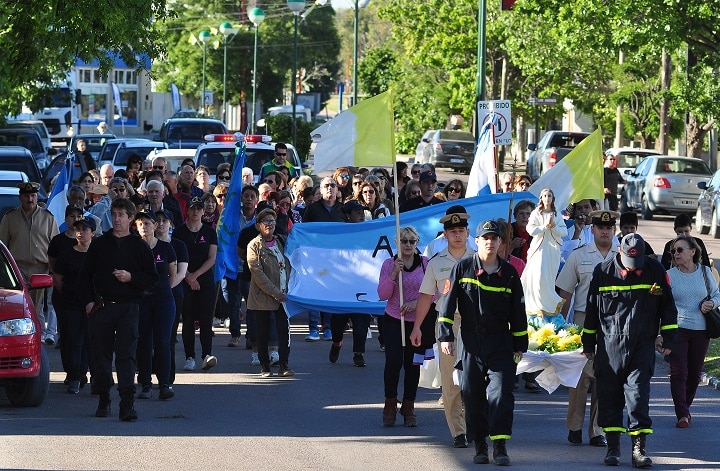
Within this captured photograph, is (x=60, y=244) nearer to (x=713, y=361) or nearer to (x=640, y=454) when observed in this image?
(x=640, y=454)

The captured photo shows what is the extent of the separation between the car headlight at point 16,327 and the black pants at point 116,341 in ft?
1.78

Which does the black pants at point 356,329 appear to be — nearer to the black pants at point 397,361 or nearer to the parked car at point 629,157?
the black pants at point 397,361

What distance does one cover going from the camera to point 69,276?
13.0 m

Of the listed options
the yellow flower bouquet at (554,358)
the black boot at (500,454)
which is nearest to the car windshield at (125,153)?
the yellow flower bouquet at (554,358)

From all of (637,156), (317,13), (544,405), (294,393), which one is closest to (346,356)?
(294,393)

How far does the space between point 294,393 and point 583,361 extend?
3.30 metres

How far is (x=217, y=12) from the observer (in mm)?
83875

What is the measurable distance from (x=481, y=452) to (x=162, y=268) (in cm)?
389

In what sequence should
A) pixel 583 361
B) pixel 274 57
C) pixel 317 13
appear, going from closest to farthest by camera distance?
pixel 583 361, pixel 274 57, pixel 317 13

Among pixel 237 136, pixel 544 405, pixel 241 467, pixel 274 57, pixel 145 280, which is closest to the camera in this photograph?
pixel 241 467

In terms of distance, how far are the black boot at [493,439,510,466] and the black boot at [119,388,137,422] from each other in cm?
319

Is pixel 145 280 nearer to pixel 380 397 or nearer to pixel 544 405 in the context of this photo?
pixel 380 397

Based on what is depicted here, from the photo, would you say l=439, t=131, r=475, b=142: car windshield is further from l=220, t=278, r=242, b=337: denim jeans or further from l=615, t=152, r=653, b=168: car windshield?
l=220, t=278, r=242, b=337: denim jeans

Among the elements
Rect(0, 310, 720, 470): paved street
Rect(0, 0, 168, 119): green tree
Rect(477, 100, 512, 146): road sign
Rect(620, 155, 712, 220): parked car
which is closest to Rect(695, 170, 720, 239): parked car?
Rect(620, 155, 712, 220): parked car
